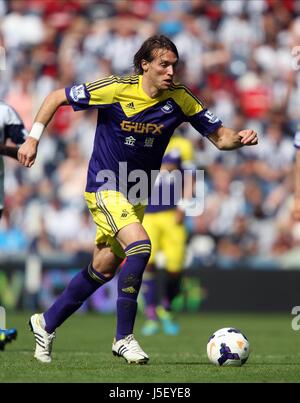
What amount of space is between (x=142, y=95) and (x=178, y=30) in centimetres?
1134

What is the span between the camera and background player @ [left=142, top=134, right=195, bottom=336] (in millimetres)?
12344

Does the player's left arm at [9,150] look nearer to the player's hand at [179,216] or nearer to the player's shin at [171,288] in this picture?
the player's hand at [179,216]

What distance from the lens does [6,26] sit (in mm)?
19438

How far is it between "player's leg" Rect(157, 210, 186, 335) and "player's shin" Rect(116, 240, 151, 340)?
517cm

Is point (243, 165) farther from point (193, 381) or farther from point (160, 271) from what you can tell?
point (193, 381)

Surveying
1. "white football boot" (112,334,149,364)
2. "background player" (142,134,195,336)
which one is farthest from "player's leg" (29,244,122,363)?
"background player" (142,134,195,336)

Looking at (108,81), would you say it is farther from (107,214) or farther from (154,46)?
(107,214)

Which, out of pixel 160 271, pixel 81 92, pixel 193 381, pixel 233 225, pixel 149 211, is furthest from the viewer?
pixel 233 225

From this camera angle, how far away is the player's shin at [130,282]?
728 cm

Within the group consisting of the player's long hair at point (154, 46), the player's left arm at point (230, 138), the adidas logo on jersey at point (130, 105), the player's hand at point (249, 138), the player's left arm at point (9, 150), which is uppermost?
the player's long hair at point (154, 46)

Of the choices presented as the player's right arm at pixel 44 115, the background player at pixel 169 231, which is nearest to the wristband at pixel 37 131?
the player's right arm at pixel 44 115

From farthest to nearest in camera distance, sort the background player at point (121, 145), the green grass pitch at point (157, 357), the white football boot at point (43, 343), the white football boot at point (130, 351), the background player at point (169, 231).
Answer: the background player at point (169, 231) < the white football boot at point (43, 343) < the background player at point (121, 145) < the white football boot at point (130, 351) < the green grass pitch at point (157, 357)

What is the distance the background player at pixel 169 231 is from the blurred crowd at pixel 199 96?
2.71 m

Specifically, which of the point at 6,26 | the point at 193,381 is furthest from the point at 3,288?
the point at 193,381
